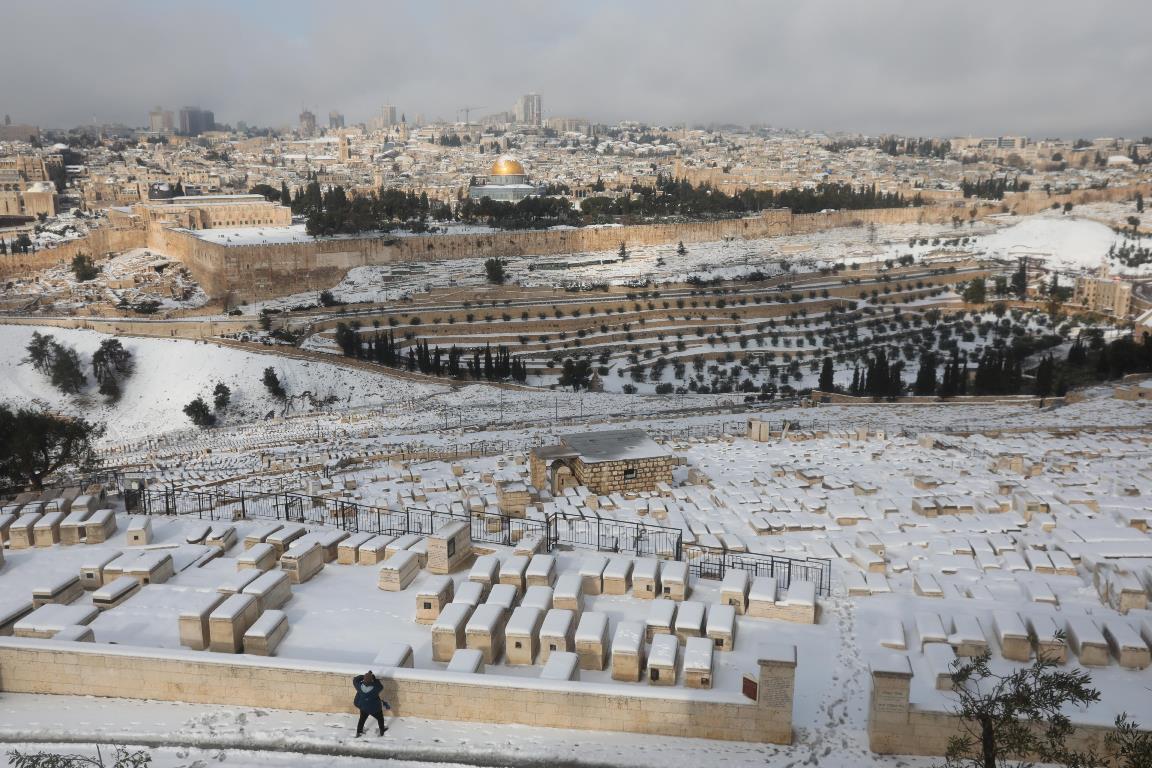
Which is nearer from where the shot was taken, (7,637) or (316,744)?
(316,744)

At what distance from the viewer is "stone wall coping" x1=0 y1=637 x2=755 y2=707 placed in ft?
18.1

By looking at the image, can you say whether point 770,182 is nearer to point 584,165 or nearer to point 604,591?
point 584,165

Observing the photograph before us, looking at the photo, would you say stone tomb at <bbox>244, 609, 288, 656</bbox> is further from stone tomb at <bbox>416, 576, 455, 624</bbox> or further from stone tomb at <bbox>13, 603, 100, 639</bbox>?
stone tomb at <bbox>13, 603, 100, 639</bbox>

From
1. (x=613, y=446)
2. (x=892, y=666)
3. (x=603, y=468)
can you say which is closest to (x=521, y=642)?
(x=892, y=666)

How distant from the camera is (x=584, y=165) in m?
92.2

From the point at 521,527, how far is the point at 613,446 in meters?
3.08

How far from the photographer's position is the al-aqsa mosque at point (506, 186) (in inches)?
2187

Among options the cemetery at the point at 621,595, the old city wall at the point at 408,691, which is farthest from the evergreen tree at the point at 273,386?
the old city wall at the point at 408,691

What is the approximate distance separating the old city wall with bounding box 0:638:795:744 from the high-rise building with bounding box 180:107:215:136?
621 ft

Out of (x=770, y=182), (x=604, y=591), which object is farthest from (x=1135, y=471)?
(x=770, y=182)

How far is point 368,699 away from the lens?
17.7 ft

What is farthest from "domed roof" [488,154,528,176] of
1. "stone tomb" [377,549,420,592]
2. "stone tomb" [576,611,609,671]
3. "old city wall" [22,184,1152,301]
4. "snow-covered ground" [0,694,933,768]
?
"snow-covered ground" [0,694,933,768]

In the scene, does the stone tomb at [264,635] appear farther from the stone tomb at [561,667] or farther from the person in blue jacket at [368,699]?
the stone tomb at [561,667]

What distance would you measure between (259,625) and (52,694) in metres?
1.39
